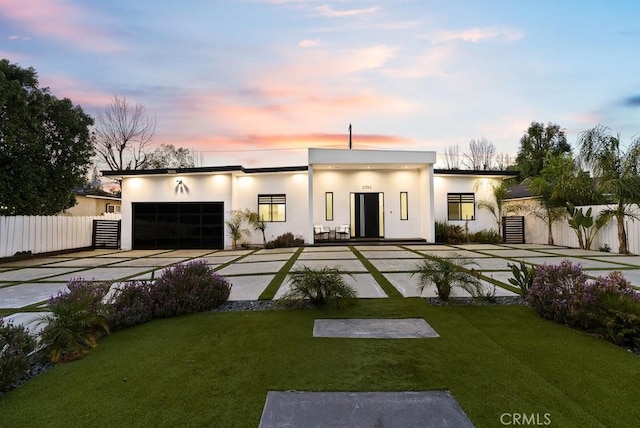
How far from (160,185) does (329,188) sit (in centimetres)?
834

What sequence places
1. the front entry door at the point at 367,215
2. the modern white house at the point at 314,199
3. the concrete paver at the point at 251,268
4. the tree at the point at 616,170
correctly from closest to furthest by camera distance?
the concrete paver at the point at 251,268, the tree at the point at 616,170, the modern white house at the point at 314,199, the front entry door at the point at 367,215

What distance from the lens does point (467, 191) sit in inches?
634

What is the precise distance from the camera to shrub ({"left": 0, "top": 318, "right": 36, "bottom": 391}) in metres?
2.37

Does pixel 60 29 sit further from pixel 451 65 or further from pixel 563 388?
pixel 563 388

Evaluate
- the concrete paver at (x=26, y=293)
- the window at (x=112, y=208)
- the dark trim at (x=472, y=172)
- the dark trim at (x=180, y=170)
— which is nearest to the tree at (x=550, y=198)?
the dark trim at (x=472, y=172)

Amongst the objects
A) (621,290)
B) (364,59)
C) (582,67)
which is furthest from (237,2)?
(582,67)

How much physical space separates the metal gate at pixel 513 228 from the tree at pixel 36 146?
20315mm

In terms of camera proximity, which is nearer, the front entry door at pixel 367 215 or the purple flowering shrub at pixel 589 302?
the purple flowering shrub at pixel 589 302

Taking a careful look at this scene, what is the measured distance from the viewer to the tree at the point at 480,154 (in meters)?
31.5

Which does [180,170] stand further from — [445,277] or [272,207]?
[445,277]

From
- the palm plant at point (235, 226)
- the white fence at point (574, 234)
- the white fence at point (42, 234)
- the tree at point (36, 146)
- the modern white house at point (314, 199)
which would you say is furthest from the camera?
the modern white house at point (314, 199)

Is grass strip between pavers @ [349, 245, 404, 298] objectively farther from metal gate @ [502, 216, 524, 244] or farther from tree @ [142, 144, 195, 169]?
tree @ [142, 144, 195, 169]

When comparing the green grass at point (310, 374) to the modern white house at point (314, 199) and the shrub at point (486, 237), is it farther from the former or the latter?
the shrub at point (486, 237)

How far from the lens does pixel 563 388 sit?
2.26 m
